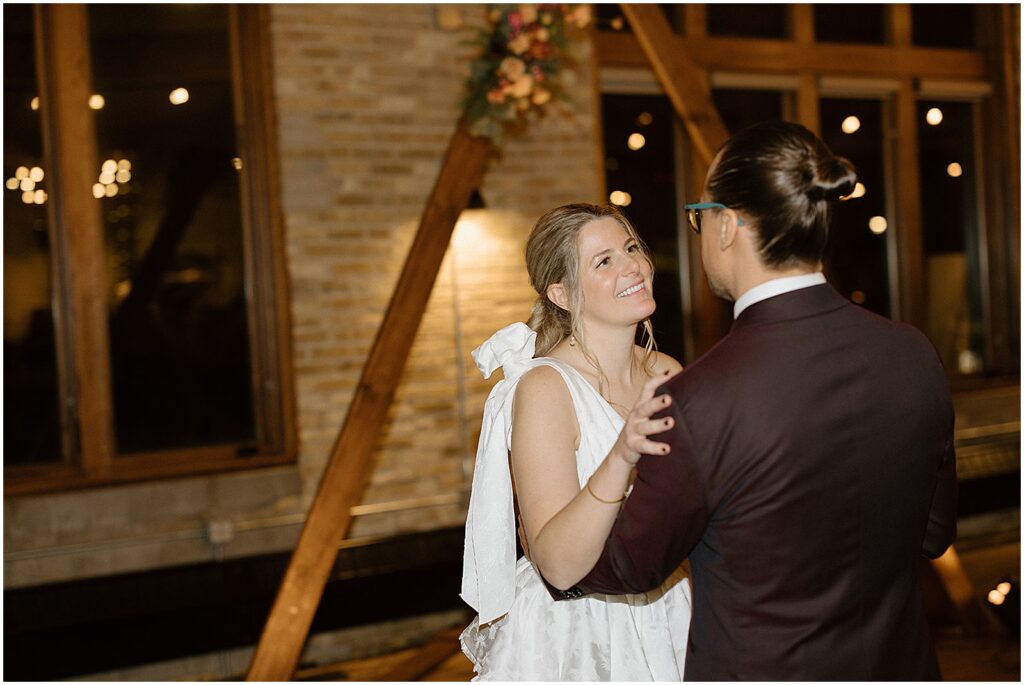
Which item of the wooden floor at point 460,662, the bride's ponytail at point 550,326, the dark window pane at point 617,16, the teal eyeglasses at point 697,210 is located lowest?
the wooden floor at point 460,662

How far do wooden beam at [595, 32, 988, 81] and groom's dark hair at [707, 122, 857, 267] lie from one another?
447 cm

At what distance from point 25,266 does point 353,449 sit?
190 cm

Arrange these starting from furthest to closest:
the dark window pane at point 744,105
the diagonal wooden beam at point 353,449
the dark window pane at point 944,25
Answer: the dark window pane at point 944,25 → the dark window pane at point 744,105 → the diagonal wooden beam at point 353,449

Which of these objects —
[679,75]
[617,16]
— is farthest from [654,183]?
[679,75]

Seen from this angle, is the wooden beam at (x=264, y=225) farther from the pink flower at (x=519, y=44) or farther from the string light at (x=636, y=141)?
the string light at (x=636, y=141)

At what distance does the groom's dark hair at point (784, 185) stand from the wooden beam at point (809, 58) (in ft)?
14.7

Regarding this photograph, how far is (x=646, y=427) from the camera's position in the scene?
1.39 metres

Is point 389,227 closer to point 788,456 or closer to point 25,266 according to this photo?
point 25,266

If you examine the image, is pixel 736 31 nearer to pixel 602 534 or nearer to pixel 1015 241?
pixel 1015 241

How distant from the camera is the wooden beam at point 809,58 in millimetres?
5730

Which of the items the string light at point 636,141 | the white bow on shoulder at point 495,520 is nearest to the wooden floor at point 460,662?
the white bow on shoulder at point 495,520

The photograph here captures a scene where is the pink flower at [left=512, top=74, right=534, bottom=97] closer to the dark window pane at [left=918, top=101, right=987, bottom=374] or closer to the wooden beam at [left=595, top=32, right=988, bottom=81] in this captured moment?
the wooden beam at [left=595, top=32, right=988, bottom=81]

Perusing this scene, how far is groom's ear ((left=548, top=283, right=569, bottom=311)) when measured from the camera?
2172mm

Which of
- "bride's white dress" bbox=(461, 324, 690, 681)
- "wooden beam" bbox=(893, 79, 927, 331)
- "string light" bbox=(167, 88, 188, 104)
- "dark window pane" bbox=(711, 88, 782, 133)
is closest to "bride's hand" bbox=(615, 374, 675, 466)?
"bride's white dress" bbox=(461, 324, 690, 681)
